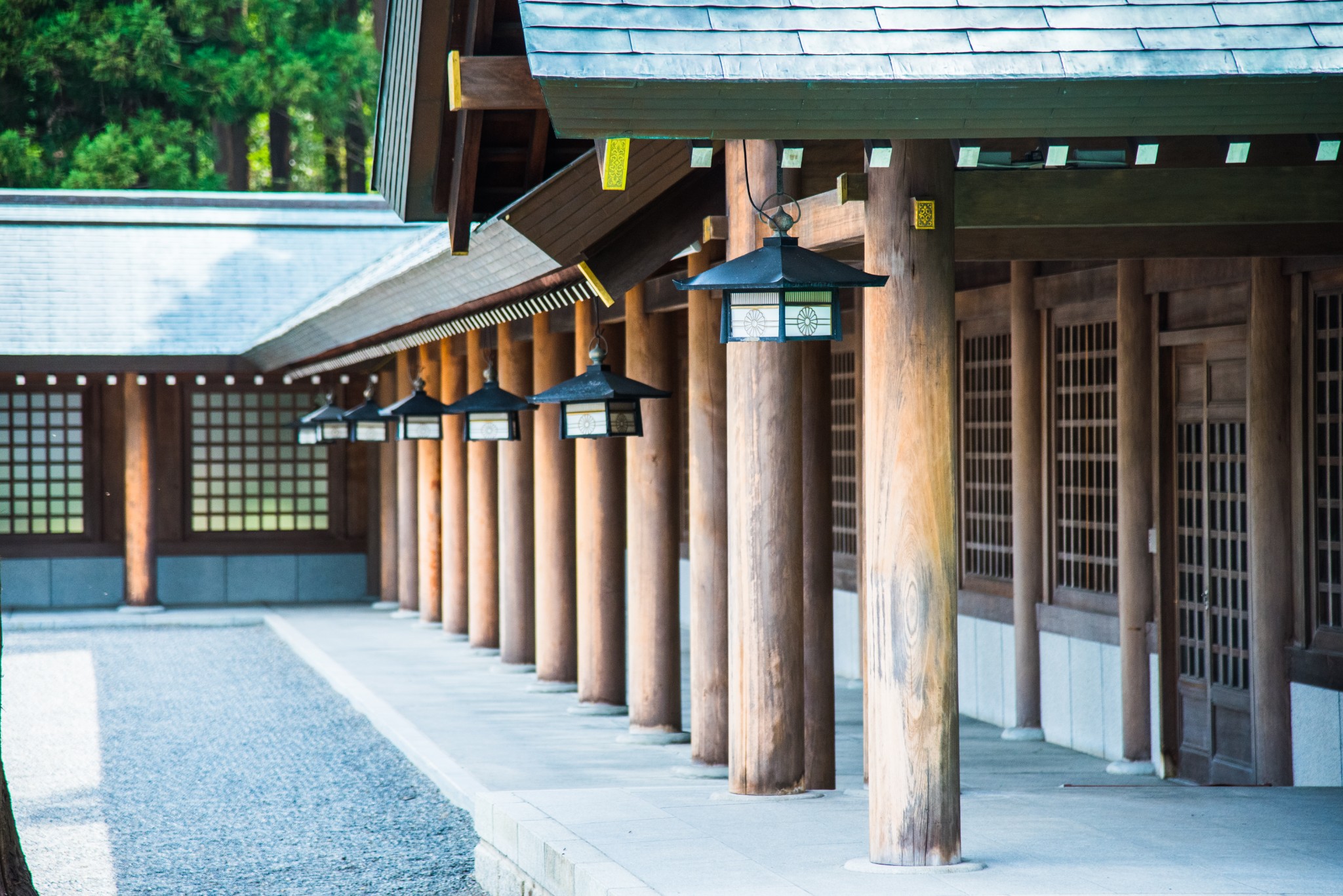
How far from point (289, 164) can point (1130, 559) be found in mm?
27935

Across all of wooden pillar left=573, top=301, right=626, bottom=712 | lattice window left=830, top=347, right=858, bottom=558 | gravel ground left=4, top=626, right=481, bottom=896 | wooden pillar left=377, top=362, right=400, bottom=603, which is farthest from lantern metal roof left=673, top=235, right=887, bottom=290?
wooden pillar left=377, top=362, right=400, bottom=603

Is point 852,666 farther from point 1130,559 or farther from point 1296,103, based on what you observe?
point 1296,103

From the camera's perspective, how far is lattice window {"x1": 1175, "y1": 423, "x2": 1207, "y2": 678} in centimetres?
837

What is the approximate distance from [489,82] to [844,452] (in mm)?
6111

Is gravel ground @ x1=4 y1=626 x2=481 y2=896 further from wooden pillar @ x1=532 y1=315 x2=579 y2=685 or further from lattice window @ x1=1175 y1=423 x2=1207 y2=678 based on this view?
lattice window @ x1=1175 y1=423 x2=1207 y2=678

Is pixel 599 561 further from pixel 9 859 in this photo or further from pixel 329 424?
pixel 329 424

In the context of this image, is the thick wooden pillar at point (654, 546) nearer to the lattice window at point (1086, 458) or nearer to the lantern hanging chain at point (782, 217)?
the lattice window at point (1086, 458)

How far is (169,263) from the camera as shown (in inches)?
842

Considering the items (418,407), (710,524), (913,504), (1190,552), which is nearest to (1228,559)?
(1190,552)

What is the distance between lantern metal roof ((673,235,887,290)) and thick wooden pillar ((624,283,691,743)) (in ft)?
13.3

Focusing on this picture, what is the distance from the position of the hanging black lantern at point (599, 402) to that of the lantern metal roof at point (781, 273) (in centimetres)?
318

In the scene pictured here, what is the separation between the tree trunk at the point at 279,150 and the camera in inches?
1273

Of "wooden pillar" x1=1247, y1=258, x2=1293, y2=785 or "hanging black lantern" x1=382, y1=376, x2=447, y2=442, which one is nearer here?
"wooden pillar" x1=1247, y1=258, x2=1293, y2=785

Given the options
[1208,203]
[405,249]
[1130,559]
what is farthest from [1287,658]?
[405,249]
